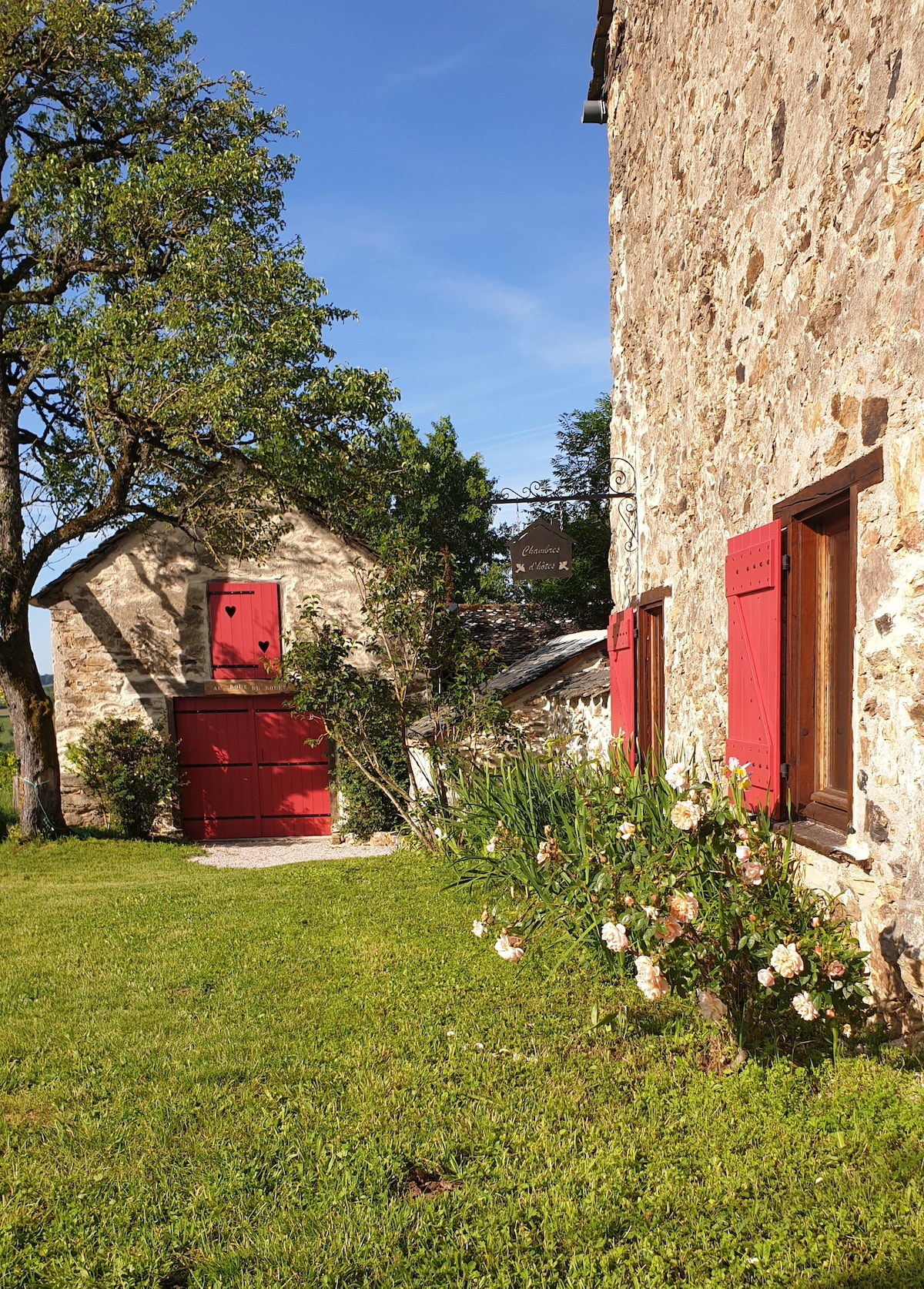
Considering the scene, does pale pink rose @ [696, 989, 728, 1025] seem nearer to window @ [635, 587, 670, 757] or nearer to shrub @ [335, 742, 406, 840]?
window @ [635, 587, 670, 757]

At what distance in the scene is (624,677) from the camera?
7.69m

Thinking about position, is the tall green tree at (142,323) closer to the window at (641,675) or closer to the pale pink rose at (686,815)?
the window at (641,675)

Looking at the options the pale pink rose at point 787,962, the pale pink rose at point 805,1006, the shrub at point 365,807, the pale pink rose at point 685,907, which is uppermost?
the pale pink rose at point 685,907

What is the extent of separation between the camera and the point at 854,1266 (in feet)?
8.17

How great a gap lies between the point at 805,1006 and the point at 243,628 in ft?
36.8

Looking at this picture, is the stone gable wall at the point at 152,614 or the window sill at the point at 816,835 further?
the stone gable wall at the point at 152,614

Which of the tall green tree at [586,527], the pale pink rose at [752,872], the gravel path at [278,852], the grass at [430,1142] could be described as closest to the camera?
the grass at [430,1142]

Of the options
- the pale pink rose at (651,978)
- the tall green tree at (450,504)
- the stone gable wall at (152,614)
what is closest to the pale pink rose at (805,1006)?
the pale pink rose at (651,978)

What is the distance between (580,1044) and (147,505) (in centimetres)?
1000

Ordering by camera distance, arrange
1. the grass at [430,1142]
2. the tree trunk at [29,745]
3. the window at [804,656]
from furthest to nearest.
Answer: the tree trunk at [29,745] → the window at [804,656] → the grass at [430,1142]

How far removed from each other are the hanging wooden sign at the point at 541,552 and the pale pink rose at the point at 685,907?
17.9 ft

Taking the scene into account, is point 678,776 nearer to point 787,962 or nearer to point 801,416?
point 787,962

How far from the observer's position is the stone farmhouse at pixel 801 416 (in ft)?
11.0

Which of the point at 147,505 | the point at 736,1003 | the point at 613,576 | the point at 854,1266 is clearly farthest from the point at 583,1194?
the point at 147,505
